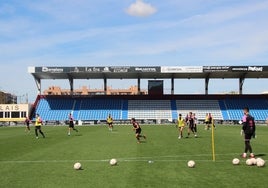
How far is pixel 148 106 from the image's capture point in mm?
80062

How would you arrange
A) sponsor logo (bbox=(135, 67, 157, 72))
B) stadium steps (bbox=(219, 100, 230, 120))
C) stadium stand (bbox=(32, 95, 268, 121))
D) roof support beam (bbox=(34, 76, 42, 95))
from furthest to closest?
roof support beam (bbox=(34, 76, 42, 95)) → stadium stand (bbox=(32, 95, 268, 121)) → stadium steps (bbox=(219, 100, 230, 120)) → sponsor logo (bbox=(135, 67, 157, 72))

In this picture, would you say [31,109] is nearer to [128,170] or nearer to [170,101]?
[170,101]

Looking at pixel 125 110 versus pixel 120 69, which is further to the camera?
pixel 125 110

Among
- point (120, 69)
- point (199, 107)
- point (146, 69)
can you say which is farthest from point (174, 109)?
point (120, 69)

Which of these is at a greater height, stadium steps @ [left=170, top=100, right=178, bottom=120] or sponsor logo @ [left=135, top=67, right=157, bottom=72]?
sponsor logo @ [left=135, top=67, right=157, bottom=72]

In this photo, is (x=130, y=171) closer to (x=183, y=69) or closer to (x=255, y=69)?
(x=183, y=69)

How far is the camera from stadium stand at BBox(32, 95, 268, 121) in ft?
252

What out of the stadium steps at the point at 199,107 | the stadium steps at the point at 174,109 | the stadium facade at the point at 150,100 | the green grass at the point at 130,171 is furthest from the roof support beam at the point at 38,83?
the green grass at the point at 130,171

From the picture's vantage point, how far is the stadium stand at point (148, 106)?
7688 centimetres

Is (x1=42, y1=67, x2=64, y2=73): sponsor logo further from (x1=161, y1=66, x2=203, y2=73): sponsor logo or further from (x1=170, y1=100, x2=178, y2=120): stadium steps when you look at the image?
(x1=170, y1=100, x2=178, y2=120): stadium steps

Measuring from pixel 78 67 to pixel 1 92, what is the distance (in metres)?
46.5

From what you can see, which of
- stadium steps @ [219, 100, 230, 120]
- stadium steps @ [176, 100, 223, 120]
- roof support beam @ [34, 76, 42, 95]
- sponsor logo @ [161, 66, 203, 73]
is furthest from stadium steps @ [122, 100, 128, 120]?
stadium steps @ [219, 100, 230, 120]

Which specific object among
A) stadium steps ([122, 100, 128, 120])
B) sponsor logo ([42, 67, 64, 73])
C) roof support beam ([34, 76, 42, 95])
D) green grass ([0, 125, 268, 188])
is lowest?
green grass ([0, 125, 268, 188])

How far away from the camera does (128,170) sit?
1478 cm
